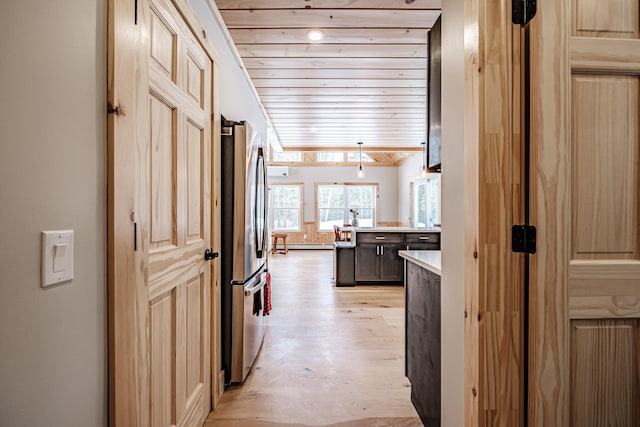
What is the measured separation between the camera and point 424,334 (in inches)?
69.7

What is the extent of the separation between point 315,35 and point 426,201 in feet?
20.3

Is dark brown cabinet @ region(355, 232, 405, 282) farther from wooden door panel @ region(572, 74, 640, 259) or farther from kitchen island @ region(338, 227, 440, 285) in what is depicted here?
wooden door panel @ region(572, 74, 640, 259)

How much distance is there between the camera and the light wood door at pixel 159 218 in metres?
0.96

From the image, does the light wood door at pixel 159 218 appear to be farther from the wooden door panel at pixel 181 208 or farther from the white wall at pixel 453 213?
the white wall at pixel 453 213

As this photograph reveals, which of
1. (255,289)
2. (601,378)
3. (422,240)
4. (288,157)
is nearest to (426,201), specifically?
(422,240)

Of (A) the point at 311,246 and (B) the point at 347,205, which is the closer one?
(A) the point at 311,246

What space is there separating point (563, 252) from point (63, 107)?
1.43m

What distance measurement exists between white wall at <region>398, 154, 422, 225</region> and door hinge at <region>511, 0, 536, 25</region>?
7.63m

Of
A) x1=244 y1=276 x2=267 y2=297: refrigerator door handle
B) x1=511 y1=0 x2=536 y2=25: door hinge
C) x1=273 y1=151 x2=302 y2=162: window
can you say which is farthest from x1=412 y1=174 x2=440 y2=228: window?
x1=511 y1=0 x2=536 y2=25: door hinge

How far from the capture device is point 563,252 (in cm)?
104

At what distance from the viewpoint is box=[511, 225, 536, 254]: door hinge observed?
1058mm

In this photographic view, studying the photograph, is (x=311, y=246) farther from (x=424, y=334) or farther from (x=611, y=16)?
(x=611, y=16)

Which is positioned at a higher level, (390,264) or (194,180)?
(194,180)

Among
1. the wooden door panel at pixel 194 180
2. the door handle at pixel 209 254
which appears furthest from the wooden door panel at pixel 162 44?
the door handle at pixel 209 254
